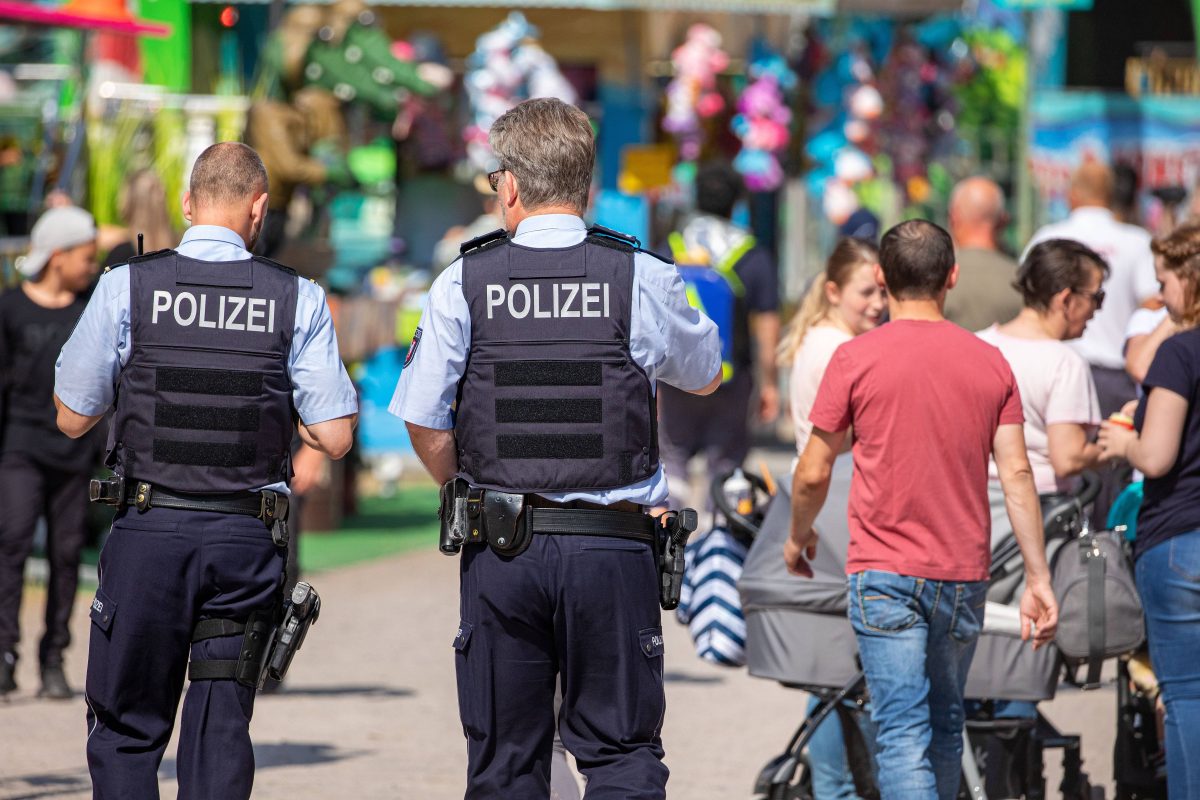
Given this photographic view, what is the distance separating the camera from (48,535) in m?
8.12

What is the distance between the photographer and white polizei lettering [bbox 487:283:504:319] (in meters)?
4.53

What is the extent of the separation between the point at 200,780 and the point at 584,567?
46.6 inches

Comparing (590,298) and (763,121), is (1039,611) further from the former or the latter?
(763,121)

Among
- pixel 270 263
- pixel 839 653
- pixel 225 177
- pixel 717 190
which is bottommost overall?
pixel 839 653

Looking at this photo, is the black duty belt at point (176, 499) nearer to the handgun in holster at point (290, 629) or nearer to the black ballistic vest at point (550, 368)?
the handgun in holster at point (290, 629)

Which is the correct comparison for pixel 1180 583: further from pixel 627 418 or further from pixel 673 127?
pixel 673 127

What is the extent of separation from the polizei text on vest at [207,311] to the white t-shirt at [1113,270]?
14.3ft

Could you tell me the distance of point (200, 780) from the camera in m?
4.88

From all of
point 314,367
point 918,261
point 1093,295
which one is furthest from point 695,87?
point 314,367

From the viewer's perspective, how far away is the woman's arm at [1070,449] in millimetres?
5781

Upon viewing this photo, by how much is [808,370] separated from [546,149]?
78.2 inches

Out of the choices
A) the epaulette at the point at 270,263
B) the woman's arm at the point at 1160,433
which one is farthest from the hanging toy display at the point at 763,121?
the epaulette at the point at 270,263

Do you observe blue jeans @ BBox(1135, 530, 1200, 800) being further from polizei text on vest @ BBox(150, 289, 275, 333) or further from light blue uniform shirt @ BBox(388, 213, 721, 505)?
polizei text on vest @ BBox(150, 289, 275, 333)

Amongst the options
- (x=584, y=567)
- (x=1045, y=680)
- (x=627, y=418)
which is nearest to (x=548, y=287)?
(x=627, y=418)
